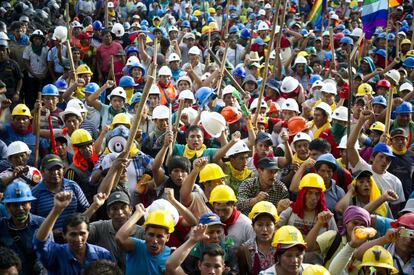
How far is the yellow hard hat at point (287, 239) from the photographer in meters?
6.23

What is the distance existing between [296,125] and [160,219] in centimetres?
381

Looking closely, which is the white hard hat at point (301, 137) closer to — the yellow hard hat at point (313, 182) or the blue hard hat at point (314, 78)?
the yellow hard hat at point (313, 182)

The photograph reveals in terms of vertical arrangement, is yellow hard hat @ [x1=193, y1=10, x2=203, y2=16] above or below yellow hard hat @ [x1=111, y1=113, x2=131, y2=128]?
above

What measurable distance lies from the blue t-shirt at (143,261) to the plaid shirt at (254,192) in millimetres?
1594

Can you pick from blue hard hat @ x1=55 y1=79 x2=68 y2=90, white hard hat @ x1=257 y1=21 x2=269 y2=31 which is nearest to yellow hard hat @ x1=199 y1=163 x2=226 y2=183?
blue hard hat @ x1=55 y1=79 x2=68 y2=90

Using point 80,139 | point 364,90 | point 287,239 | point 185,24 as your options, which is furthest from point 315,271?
point 185,24

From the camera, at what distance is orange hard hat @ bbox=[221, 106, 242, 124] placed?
10250 mm

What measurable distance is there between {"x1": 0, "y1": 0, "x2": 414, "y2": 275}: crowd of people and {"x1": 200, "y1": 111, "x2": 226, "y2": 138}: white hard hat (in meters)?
0.02

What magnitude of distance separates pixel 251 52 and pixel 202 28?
12.2 ft

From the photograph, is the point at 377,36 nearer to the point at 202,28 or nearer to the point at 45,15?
the point at 202,28

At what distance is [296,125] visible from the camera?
9.83 meters

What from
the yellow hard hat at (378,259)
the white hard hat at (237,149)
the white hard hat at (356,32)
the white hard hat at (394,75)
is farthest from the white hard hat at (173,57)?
the yellow hard hat at (378,259)

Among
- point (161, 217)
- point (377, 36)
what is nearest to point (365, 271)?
point (161, 217)

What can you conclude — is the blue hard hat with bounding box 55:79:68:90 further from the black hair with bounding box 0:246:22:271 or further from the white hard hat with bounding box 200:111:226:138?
the black hair with bounding box 0:246:22:271
